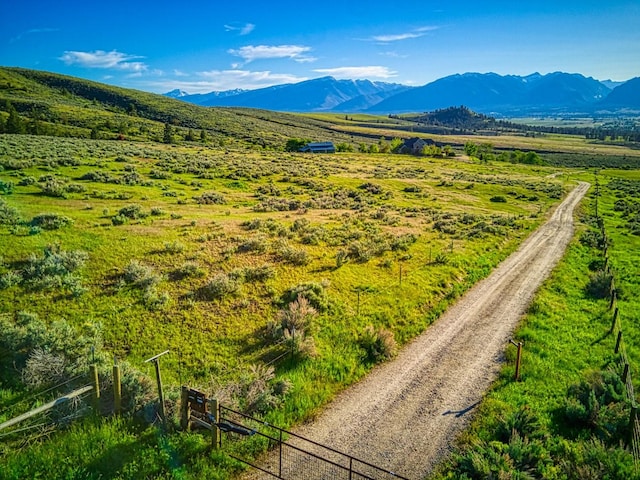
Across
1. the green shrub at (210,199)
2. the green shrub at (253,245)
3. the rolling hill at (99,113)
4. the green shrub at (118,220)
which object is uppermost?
the rolling hill at (99,113)

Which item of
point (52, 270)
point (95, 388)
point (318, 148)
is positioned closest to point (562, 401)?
point (95, 388)

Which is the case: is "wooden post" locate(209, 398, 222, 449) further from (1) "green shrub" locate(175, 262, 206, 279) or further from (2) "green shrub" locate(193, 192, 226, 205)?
(2) "green shrub" locate(193, 192, 226, 205)

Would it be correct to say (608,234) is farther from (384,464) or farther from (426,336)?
(384,464)

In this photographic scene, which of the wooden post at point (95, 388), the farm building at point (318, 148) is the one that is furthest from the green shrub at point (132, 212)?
the farm building at point (318, 148)

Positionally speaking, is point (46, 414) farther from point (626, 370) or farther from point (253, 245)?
point (626, 370)

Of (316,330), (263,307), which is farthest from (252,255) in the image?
(316,330)

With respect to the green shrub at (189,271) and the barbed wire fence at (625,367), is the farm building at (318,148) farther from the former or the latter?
the green shrub at (189,271)
